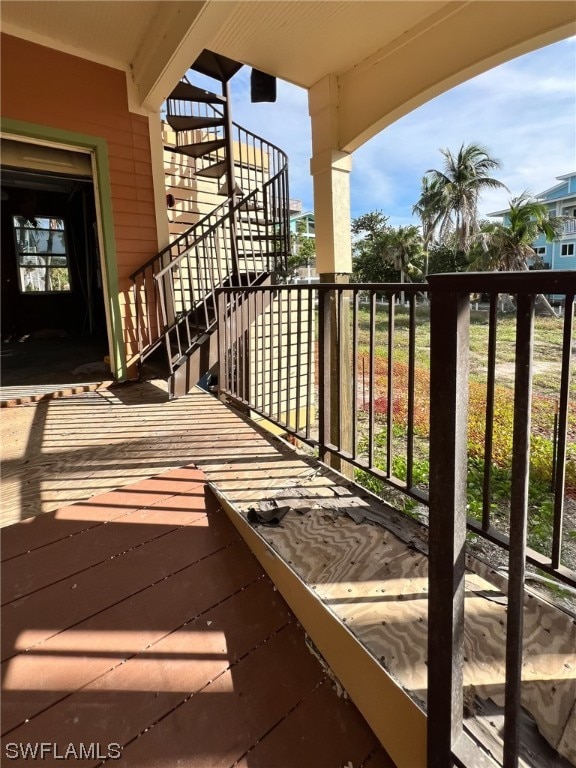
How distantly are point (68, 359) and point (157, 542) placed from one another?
4.48m

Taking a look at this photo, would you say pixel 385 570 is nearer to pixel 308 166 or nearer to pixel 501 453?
pixel 308 166

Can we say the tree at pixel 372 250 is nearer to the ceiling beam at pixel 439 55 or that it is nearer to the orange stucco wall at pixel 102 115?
the orange stucco wall at pixel 102 115

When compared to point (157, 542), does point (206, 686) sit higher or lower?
lower

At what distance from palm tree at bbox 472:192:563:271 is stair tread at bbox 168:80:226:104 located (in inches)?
729

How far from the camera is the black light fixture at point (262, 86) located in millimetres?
3646

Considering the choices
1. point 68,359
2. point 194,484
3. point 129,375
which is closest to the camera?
point 194,484

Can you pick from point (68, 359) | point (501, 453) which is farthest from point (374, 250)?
point (68, 359)

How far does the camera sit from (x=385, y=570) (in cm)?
143

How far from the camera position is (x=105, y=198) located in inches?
158

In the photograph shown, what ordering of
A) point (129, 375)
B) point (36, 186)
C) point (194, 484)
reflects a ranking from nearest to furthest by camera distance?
point (194, 484)
point (129, 375)
point (36, 186)

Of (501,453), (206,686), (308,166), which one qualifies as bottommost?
(501,453)

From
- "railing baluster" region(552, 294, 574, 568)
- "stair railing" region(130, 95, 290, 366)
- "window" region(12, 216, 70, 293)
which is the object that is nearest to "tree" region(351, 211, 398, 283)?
"window" region(12, 216, 70, 293)

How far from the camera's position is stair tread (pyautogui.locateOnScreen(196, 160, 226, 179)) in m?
5.15

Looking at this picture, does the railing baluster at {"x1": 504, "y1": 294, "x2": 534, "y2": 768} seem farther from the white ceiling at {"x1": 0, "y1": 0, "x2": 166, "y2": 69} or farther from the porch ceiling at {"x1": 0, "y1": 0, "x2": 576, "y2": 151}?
the white ceiling at {"x1": 0, "y1": 0, "x2": 166, "y2": 69}
